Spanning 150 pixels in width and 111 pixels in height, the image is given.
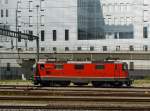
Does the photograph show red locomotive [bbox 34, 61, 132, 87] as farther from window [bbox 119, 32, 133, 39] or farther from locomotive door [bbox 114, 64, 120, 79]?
window [bbox 119, 32, 133, 39]

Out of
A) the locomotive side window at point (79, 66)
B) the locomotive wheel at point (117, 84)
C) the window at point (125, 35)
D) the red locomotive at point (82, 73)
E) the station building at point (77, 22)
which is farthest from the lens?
the window at point (125, 35)

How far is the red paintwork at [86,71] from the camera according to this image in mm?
54906

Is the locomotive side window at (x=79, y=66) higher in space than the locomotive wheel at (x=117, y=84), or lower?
higher

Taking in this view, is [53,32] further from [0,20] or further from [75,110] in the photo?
[75,110]

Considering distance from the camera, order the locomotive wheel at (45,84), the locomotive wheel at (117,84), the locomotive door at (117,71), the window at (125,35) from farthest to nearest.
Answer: the window at (125,35) → the locomotive wheel at (45,84) → the locomotive door at (117,71) → the locomotive wheel at (117,84)

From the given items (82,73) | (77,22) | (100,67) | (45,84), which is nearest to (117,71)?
(100,67)

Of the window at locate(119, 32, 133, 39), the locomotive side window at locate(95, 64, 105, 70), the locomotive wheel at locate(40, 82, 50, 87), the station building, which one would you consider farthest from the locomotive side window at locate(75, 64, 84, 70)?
the window at locate(119, 32, 133, 39)

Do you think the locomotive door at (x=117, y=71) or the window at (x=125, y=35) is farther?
the window at (x=125, y=35)

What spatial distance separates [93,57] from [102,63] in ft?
121

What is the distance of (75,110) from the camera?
2314 cm

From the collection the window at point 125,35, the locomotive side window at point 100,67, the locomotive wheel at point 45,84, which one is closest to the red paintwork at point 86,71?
the locomotive side window at point 100,67

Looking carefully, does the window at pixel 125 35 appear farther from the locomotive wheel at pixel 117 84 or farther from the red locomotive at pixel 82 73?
the locomotive wheel at pixel 117 84

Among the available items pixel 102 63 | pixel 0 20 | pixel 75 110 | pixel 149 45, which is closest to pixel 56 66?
pixel 102 63

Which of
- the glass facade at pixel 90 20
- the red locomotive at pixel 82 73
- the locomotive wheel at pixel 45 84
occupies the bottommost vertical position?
the locomotive wheel at pixel 45 84
